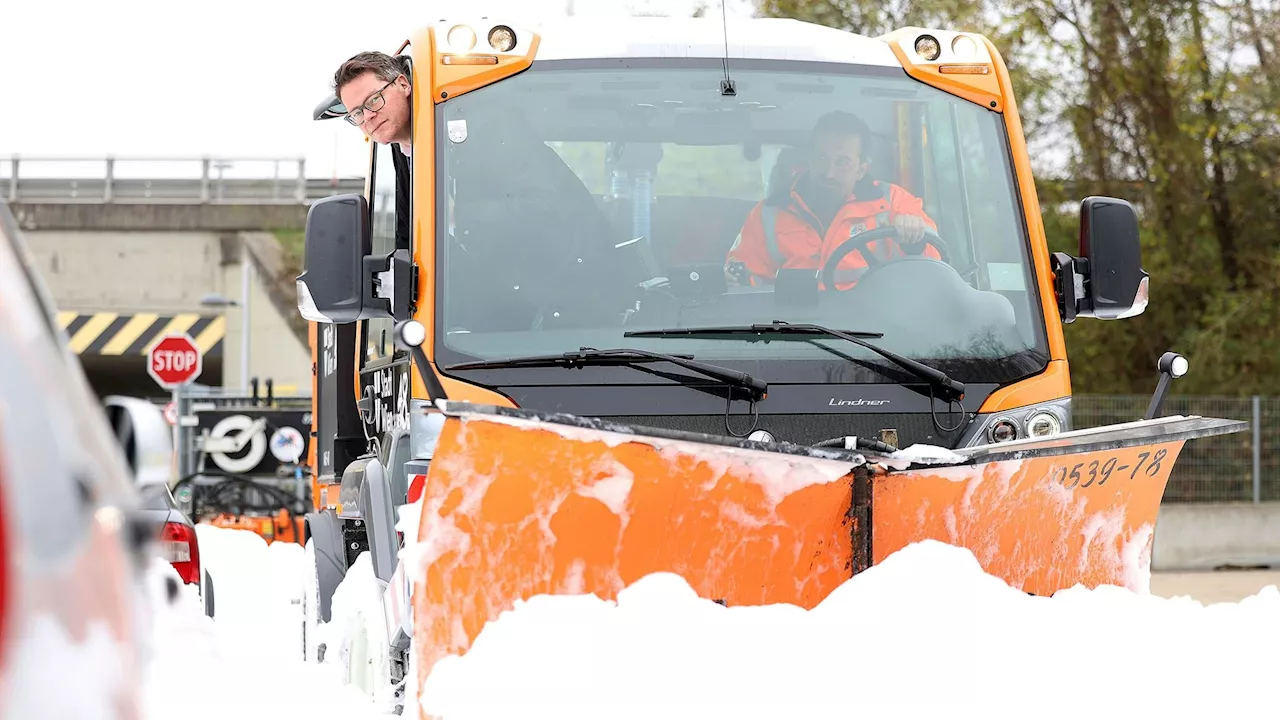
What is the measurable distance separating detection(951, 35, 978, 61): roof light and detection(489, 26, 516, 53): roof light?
57.9 inches

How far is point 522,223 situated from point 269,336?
32.8m

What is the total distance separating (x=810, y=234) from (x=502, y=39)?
1146 mm

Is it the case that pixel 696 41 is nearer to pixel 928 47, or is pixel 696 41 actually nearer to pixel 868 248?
pixel 928 47

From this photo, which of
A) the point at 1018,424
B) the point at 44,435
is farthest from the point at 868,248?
the point at 44,435

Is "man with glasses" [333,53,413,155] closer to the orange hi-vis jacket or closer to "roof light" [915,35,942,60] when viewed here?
the orange hi-vis jacket

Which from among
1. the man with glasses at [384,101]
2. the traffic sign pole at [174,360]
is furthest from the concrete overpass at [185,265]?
the man with glasses at [384,101]

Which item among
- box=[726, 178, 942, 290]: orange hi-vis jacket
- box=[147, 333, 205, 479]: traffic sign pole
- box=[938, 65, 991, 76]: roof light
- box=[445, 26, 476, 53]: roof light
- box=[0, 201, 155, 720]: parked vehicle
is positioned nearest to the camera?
box=[0, 201, 155, 720]: parked vehicle

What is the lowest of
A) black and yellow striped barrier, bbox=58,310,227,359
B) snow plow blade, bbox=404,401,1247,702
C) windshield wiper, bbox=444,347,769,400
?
black and yellow striped barrier, bbox=58,310,227,359

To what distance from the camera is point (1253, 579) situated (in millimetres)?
15812

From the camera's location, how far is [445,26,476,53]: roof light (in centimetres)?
523

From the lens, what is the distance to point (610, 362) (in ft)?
15.6

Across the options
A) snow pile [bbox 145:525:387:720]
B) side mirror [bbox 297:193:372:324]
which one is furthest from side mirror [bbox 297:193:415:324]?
snow pile [bbox 145:525:387:720]

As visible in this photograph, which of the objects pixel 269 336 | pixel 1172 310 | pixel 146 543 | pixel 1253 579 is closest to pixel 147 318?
pixel 269 336

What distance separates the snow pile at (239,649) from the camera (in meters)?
2.57
